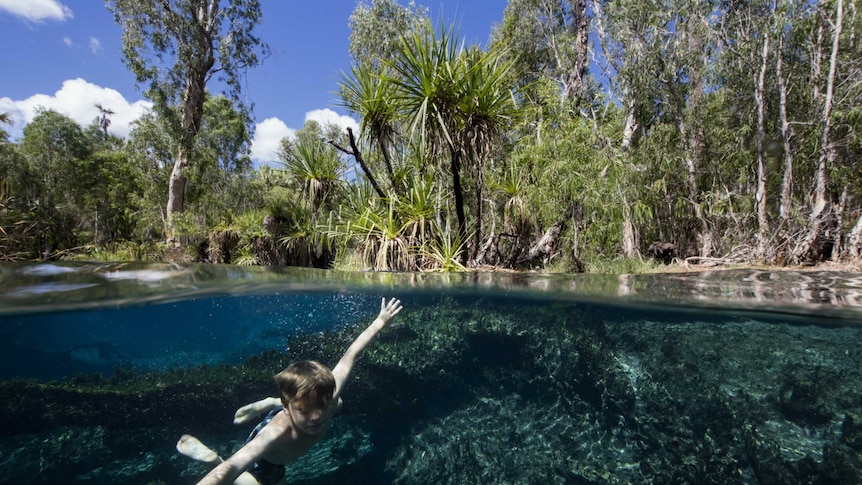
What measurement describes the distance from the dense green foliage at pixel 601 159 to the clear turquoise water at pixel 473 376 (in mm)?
1555

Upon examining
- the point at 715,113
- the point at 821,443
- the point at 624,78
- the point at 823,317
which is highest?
the point at 624,78

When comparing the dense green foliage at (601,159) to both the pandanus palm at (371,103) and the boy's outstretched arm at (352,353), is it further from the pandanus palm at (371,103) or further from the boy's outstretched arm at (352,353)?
the boy's outstretched arm at (352,353)

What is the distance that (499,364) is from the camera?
1262 cm

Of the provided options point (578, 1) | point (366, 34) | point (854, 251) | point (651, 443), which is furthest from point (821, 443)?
Result: point (366, 34)

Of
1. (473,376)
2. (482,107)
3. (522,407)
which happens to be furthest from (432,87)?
(473,376)

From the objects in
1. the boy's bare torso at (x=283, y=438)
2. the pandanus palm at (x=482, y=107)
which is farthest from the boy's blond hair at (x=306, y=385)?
the pandanus palm at (x=482, y=107)

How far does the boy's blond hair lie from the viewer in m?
4.55

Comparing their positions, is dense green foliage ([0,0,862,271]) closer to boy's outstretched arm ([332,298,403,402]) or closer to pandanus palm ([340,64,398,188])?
pandanus palm ([340,64,398,188])

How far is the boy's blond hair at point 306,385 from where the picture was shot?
14.9 ft

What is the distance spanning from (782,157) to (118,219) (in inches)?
1646

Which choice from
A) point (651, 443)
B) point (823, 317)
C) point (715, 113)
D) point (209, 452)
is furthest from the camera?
point (715, 113)

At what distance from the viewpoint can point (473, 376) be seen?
39.8 feet

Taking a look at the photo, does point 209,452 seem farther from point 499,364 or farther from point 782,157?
point 782,157

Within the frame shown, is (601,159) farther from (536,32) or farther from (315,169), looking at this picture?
(536,32)
